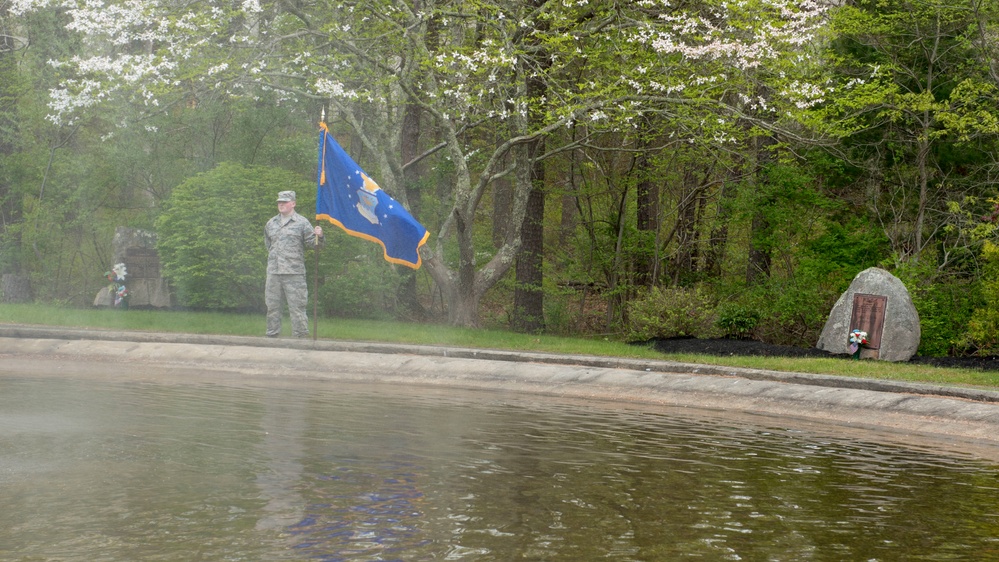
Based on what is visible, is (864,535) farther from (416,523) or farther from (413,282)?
(413,282)

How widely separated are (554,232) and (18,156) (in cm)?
1354

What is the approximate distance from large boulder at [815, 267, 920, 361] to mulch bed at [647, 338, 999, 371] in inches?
10.8

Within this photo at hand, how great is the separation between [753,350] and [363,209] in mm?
6444

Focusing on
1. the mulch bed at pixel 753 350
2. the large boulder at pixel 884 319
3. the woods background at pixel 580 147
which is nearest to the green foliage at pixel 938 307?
the woods background at pixel 580 147

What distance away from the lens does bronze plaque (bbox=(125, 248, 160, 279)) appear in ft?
81.6

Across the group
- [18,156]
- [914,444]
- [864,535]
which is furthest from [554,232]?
[864,535]

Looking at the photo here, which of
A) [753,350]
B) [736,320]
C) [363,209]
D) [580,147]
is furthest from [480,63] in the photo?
[753,350]

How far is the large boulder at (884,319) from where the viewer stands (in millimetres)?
17609

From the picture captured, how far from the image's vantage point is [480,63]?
19.7 meters

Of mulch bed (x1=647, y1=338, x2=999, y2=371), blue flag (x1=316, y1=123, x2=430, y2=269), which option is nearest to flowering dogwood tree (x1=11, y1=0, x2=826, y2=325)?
blue flag (x1=316, y1=123, x2=430, y2=269)

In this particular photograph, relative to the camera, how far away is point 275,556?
555cm

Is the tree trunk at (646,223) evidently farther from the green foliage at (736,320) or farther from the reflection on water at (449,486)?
the reflection on water at (449,486)

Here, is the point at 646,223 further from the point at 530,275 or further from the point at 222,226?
the point at 222,226

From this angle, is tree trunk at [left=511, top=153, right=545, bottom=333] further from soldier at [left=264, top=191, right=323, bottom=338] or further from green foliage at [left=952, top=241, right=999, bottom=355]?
green foliage at [left=952, top=241, right=999, bottom=355]
